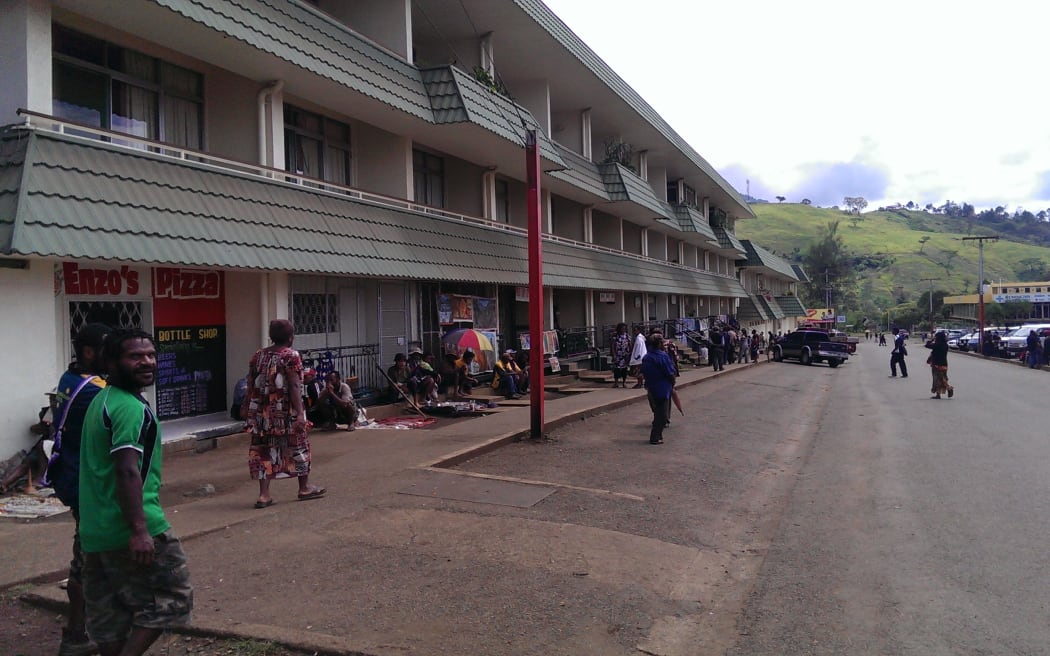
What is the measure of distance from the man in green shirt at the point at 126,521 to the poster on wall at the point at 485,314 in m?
13.6

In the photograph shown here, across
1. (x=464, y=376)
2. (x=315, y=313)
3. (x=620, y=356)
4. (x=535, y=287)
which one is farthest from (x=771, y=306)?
(x=535, y=287)

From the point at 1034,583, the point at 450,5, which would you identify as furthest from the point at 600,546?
the point at 450,5

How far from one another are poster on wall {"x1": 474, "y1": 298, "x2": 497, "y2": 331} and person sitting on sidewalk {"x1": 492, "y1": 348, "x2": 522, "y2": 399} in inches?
43.8

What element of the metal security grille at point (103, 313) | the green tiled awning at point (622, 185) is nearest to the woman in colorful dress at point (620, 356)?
the green tiled awning at point (622, 185)

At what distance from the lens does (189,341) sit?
33.7 feet

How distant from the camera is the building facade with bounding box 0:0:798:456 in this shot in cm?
761

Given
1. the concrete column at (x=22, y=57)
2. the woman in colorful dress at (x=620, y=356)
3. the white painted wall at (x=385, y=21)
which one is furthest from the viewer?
the woman in colorful dress at (x=620, y=356)

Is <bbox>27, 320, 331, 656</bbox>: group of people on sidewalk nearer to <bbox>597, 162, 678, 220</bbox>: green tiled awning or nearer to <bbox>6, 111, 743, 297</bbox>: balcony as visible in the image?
<bbox>6, 111, 743, 297</bbox>: balcony

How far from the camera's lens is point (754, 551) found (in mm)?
6043

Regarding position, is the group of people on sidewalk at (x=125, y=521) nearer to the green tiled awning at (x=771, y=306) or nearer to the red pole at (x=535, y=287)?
the red pole at (x=535, y=287)

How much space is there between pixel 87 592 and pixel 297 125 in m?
10.9

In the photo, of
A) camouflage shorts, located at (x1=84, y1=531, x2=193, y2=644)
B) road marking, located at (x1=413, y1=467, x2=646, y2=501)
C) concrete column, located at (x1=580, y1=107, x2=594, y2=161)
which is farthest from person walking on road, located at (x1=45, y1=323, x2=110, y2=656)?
concrete column, located at (x1=580, y1=107, x2=594, y2=161)

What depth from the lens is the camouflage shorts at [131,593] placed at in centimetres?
311

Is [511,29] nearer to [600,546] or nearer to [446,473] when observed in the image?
[446,473]
